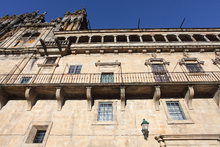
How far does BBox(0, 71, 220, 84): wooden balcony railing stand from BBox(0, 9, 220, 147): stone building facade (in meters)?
0.08

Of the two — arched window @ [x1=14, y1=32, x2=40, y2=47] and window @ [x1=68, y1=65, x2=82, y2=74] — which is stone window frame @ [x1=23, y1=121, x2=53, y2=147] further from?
arched window @ [x1=14, y1=32, x2=40, y2=47]

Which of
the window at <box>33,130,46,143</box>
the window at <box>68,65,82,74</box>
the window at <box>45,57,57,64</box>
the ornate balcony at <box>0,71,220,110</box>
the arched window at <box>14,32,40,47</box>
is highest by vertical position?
the arched window at <box>14,32,40,47</box>

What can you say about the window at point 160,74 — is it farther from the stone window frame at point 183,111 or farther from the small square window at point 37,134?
the small square window at point 37,134

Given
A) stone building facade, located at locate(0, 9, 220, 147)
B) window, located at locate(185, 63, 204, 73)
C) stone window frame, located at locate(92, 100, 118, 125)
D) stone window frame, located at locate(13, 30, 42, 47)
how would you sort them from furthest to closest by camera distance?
stone window frame, located at locate(13, 30, 42, 47) → window, located at locate(185, 63, 204, 73) → stone window frame, located at locate(92, 100, 118, 125) → stone building facade, located at locate(0, 9, 220, 147)

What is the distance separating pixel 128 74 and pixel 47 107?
7.08 m

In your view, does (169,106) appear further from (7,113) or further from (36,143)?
(7,113)

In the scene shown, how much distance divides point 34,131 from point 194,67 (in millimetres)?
14377

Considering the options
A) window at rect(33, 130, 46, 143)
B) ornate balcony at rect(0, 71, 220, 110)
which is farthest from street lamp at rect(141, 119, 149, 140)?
window at rect(33, 130, 46, 143)

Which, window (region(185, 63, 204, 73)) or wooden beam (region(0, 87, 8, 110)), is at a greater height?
window (region(185, 63, 204, 73))

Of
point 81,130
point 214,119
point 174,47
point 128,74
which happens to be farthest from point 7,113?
point 174,47

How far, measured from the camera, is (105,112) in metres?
10.1

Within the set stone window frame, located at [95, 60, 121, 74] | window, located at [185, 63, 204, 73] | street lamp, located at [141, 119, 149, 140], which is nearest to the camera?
street lamp, located at [141, 119, 149, 140]

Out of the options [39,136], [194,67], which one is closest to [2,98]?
[39,136]

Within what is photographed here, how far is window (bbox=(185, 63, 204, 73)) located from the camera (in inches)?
513
